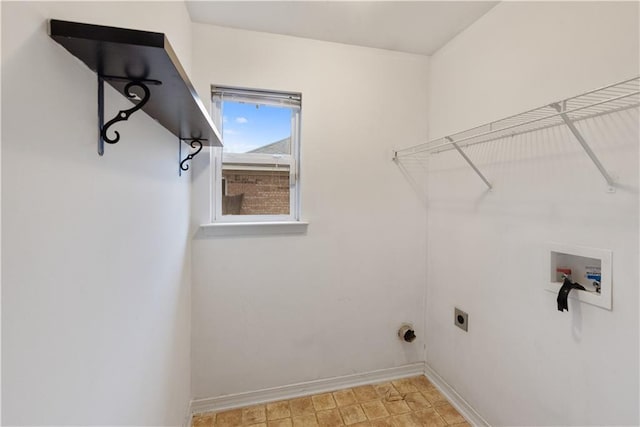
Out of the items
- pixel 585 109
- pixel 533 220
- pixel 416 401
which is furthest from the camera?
pixel 416 401

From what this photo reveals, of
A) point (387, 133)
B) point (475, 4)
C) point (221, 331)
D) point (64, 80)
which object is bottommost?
point (221, 331)

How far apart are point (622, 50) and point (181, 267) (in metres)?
2.08

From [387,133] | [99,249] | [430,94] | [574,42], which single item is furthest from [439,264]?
[99,249]

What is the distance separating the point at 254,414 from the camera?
1824 mm

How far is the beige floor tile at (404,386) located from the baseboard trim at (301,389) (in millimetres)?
31

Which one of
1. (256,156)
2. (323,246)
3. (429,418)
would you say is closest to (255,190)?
(256,156)

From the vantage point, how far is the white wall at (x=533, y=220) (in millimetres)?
1079

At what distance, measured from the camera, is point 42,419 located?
1.75ft

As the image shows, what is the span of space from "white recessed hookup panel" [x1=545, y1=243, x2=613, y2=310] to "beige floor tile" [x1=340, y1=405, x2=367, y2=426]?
1263mm

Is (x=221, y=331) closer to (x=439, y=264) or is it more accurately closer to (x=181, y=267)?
(x=181, y=267)

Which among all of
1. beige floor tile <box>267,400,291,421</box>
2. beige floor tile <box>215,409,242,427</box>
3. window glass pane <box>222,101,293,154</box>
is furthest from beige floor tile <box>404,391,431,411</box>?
window glass pane <box>222,101,293,154</box>

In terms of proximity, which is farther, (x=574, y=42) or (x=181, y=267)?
(x=181, y=267)

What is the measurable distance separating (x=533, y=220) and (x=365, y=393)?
1499 mm

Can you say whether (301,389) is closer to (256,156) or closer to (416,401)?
(416,401)
